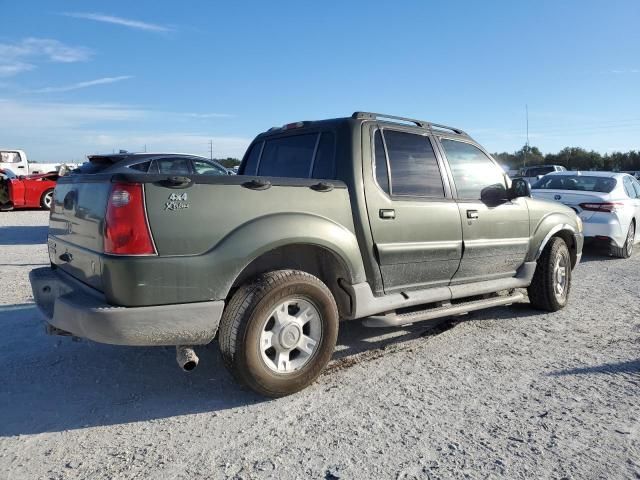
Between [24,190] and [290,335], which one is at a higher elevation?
[24,190]

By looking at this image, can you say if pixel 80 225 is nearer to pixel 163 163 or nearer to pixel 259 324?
pixel 259 324

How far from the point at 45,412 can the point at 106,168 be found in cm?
512

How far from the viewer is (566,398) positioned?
3.33m

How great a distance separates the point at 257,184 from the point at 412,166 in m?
1.55

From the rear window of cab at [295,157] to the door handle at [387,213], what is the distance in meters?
0.46

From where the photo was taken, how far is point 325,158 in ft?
12.9

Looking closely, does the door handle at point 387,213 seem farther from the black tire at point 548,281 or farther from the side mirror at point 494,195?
the black tire at point 548,281

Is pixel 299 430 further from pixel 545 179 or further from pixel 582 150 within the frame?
pixel 582 150

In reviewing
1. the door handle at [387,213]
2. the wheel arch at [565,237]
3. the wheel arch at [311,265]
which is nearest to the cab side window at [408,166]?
the door handle at [387,213]

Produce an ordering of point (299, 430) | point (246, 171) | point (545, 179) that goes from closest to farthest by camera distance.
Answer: point (299, 430), point (246, 171), point (545, 179)

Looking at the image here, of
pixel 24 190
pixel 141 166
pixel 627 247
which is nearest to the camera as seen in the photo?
pixel 141 166

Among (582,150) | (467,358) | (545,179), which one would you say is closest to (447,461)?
(467,358)

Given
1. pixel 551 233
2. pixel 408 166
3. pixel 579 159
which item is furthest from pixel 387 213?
pixel 579 159

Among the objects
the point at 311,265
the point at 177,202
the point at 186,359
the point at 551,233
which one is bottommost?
the point at 186,359
